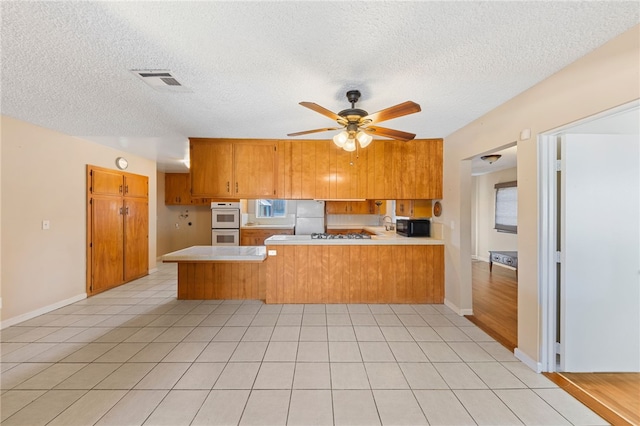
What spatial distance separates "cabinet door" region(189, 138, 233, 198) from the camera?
3738 millimetres

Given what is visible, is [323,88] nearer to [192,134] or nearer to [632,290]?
[192,134]

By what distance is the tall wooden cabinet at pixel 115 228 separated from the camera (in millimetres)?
4072

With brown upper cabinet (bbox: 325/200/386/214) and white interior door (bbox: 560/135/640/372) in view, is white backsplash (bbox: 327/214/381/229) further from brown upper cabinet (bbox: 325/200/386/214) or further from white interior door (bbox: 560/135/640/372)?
white interior door (bbox: 560/135/640/372)

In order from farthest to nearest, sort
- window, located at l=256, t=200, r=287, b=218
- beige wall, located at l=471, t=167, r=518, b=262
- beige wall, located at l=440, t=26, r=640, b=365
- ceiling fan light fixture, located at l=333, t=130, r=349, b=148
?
window, located at l=256, t=200, r=287, b=218 → beige wall, located at l=471, t=167, r=518, b=262 → ceiling fan light fixture, located at l=333, t=130, r=349, b=148 → beige wall, located at l=440, t=26, r=640, b=365

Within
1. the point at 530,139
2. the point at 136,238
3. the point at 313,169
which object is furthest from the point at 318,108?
the point at 136,238

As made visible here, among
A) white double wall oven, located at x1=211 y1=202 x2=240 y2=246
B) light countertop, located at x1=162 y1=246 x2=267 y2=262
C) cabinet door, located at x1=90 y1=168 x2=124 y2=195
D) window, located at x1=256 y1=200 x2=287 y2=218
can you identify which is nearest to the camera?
light countertop, located at x1=162 y1=246 x2=267 y2=262

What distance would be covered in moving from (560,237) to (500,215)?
15.9 feet

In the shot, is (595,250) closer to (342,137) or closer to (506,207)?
(342,137)

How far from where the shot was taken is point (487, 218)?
675cm

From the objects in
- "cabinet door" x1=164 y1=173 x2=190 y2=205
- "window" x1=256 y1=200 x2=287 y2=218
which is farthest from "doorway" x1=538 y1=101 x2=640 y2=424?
"cabinet door" x1=164 y1=173 x2=190 y2=205

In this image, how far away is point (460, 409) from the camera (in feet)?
5.74

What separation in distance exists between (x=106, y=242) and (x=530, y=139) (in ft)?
19.3

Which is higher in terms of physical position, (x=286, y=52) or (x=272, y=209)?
(x=286, y=52)

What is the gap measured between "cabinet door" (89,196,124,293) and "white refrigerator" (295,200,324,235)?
3354 millimetres
